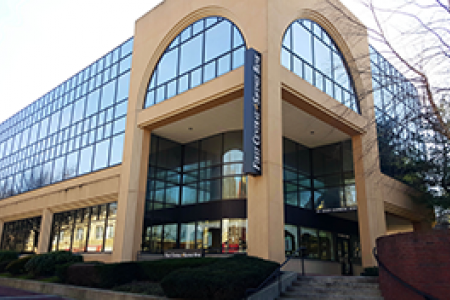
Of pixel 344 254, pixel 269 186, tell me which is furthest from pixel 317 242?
pixel 269 186

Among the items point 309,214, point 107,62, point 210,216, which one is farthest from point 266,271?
point 107,62

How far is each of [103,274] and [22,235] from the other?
23997 millimetres

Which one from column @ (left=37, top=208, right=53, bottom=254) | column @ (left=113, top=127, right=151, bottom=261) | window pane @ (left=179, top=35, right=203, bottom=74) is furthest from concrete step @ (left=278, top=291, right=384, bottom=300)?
column @ (left=37, top=208, right=53, bottom=254)

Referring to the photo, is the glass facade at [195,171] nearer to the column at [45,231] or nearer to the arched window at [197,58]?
the arched window at [197,58]

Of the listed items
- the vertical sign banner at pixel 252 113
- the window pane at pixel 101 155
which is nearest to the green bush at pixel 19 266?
the window pane at pixel 101 155

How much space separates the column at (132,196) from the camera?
64.0 feet

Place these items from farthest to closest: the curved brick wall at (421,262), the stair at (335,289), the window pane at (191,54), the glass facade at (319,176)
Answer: the glass facade at (319,176)
the window pane at (191,54)
the stair at (335,289)
the curved brick wall at (421,262)

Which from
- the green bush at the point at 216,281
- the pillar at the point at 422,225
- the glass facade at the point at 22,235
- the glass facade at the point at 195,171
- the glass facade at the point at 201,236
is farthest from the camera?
the glass facade at the point at 22,235

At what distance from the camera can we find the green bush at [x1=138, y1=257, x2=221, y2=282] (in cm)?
1261

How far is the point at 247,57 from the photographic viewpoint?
599 inches

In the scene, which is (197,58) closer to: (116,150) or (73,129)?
(116,150)

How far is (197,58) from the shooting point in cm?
1928

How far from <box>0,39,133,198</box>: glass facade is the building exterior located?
0.17 meters

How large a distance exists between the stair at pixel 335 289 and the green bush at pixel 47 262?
11.4 metres
